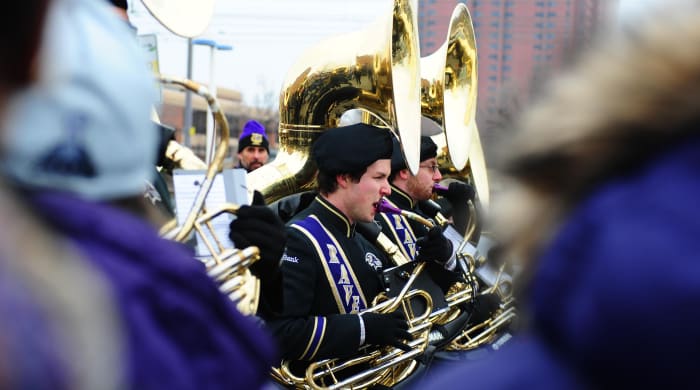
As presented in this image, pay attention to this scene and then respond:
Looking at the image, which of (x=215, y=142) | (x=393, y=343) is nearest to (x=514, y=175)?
(x=215, y=142)

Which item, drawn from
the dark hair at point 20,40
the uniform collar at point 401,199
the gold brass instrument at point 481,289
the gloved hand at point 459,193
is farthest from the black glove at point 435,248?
the dark hair at point 20,40

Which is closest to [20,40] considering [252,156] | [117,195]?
[117,195]

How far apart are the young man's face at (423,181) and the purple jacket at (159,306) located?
408cm

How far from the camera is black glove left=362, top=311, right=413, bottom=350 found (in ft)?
10.3

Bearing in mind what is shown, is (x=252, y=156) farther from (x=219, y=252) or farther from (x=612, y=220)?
(x=612, y=220)

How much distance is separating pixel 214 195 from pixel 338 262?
4.85 ft

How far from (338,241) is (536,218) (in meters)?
2.55

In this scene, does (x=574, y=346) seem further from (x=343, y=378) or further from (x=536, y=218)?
(x=343, y=378)

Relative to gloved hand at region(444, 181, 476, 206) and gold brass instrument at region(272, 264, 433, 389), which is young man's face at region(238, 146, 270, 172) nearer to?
gloved hand at region(444, 181, 476, 206)

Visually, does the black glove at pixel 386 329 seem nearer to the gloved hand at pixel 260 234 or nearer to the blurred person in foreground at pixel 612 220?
the gloved hand at pixel 260 234

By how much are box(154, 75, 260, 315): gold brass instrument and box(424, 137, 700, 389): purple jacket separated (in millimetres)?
991

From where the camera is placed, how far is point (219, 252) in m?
1.82

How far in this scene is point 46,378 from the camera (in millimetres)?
741

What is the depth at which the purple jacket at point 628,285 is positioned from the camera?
2.31 feet
